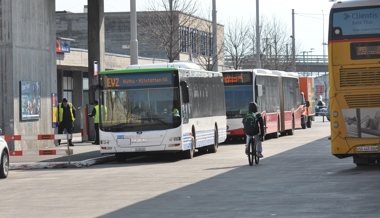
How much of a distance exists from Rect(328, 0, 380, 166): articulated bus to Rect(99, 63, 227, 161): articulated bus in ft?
22.4

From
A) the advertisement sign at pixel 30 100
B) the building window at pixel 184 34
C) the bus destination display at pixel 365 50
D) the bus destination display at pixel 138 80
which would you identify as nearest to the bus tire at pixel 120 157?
the bus destination display at pixel 138 80

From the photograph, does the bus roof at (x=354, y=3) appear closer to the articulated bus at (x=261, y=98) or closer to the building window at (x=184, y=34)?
the articulated bus at (x=261, y=98)

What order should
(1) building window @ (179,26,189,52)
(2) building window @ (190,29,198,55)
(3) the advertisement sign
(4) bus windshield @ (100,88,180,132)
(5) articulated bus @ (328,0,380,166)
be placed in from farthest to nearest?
1. (2) building window @ (190,29,198,55)
2. (1) building window @ (179,26,189,52)
3. (3) the advertisement sign
4. (4) bus windshield @ (100,88,180,132)
5. (5) articulated bus @ (328,0,380,166)

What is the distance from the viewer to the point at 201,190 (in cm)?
1812

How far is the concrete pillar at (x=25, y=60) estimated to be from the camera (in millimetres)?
33000

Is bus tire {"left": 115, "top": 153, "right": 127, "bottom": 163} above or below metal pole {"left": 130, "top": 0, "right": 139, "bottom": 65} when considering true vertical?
below

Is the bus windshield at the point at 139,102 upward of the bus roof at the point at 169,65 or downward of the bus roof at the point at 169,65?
downward

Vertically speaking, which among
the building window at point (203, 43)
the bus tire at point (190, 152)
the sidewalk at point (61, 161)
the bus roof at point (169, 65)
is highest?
the building window at point (203, 43)

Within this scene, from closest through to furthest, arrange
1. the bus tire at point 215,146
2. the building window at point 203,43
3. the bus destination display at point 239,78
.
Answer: the bus tire at point 215,146
the bus destination display at point 239,78
the building window at point 203,43

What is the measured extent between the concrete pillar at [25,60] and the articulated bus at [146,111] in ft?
17.6

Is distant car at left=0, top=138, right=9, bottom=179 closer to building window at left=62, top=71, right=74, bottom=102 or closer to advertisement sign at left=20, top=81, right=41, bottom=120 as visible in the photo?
advertisement sign at left=20, top=81, right=41, bottom=120

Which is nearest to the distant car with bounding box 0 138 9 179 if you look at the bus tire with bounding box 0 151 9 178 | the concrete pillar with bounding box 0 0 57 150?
the bus tire with bounding box 0 151 9 178

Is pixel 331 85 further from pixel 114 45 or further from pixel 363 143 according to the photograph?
pixel 114 45

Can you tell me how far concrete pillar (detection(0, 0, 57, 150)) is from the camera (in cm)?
3300
